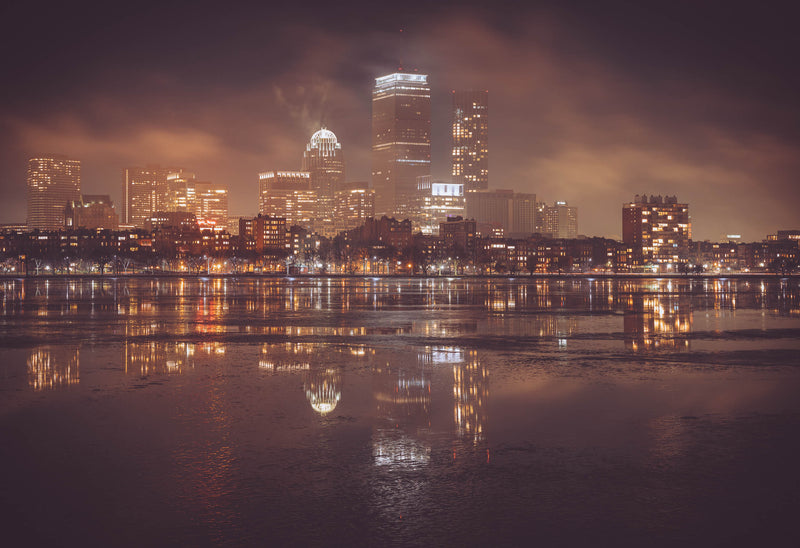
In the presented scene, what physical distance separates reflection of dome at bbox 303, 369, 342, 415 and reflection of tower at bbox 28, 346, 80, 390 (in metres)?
5.74

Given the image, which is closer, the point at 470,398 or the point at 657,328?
the point at 470,398

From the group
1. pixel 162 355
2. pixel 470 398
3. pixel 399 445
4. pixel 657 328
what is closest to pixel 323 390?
pixel 470 398

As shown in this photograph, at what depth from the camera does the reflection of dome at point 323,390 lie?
49.0 ft

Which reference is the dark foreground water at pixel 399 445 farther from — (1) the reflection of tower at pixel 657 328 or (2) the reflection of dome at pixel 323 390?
(1) the reflection of tower at pixel 657 328

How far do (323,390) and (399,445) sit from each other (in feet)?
17.2

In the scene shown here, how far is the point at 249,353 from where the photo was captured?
77.0 ft

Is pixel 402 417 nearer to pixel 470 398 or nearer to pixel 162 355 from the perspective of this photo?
pixel 470 398

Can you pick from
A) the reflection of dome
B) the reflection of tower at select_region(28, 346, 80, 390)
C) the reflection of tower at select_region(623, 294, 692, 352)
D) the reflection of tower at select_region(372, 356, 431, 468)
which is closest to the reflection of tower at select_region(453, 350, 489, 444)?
the reflection of tower at select_region(372, 356, 431, 468)

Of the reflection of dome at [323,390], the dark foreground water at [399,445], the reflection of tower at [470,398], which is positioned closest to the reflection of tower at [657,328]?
the dark foreground water at [399,445]

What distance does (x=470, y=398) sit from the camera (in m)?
15.8

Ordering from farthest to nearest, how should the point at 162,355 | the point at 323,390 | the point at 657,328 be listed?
1. the point at 657,328
2. the point at 162,355
3. the point at 323,390

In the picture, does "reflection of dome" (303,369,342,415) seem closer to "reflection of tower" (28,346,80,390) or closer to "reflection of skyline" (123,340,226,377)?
"reflection of skyline" (123,340,226,377)

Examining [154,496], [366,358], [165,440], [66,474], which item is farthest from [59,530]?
[366,358]

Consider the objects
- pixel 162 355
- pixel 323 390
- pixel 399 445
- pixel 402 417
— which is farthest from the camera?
pixel 162 355
